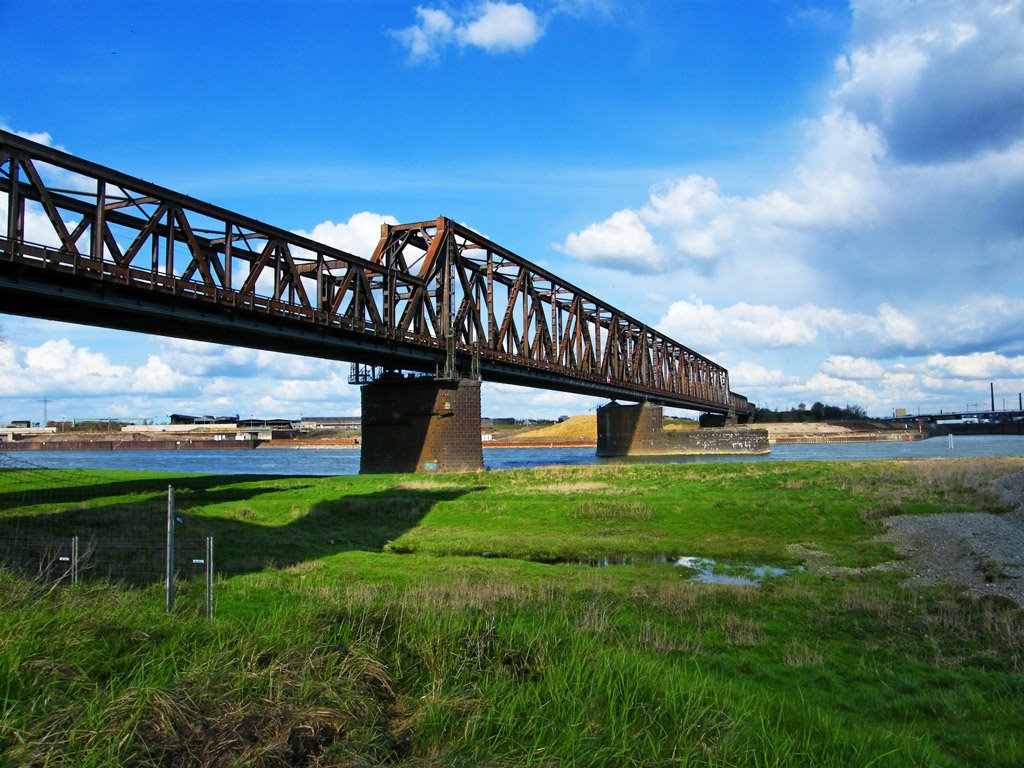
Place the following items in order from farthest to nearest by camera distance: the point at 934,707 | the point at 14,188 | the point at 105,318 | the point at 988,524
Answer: the point at 105,318 → the point at 14,188 → the point at 988,524 → the point at 934,707

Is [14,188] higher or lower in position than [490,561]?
higher

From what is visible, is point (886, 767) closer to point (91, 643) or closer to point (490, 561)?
point (91, 643)

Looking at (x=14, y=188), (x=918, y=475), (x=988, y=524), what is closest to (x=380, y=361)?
(x=14, y=188)

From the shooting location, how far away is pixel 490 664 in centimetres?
764

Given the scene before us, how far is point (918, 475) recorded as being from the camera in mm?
41906

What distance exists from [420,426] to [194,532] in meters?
41.3

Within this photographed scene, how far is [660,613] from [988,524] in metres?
16.7

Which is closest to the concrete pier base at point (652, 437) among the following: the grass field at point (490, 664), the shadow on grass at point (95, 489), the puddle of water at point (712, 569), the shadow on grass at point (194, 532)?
the shadow on grass at point (194, 532)

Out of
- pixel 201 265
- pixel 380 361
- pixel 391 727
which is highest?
pixel 201 265

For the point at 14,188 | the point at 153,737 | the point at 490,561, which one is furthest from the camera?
the point at 14,188

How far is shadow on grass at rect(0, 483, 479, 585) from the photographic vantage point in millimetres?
13984

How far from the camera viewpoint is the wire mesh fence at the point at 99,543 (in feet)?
37.2

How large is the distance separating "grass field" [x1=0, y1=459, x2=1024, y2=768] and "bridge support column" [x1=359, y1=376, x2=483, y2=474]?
38.3 meters

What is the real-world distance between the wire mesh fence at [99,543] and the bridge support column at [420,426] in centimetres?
3130
